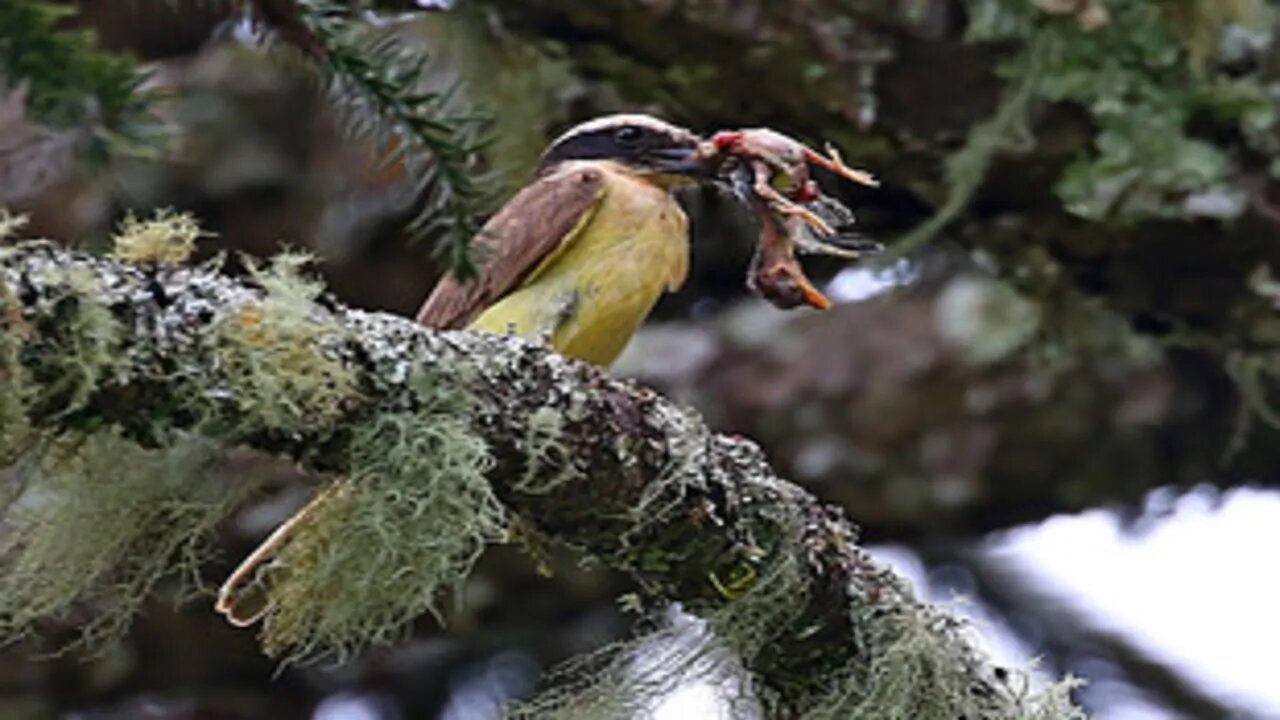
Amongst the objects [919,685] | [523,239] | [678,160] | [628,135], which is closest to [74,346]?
[919,685]

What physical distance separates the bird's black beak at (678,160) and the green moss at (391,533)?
147cm

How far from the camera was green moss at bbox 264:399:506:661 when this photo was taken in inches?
81.1

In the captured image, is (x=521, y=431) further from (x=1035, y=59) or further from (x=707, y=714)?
(x=1035, y=59)

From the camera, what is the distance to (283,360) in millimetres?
1962

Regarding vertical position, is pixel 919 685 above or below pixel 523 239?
above

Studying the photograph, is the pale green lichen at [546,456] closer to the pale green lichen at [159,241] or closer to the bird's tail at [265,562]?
the bird's tail at [265,562]

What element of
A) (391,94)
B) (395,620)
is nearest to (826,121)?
(391,94)

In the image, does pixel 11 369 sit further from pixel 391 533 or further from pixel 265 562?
pixel 265 562

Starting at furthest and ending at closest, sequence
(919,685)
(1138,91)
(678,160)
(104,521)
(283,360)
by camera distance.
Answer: (1138,91) < (678,160) < (919,685) < (104,521) < (283,360)

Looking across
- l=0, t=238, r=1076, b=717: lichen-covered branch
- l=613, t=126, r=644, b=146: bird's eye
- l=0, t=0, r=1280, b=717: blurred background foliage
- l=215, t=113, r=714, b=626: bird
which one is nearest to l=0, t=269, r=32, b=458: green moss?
l=0, t=238, r=1076, b=717: lichen-covered branch

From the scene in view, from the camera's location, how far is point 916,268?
4.78 metres

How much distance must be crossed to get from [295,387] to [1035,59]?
2.64m

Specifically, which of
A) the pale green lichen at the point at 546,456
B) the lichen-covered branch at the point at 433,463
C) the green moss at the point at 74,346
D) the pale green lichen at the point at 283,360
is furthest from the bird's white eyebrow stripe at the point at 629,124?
the green moss at the point at 74,346

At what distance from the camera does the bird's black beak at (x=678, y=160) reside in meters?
3.56
